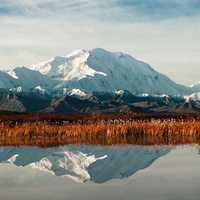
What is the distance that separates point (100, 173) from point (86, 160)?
218 inches

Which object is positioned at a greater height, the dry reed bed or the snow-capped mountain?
the dry reed bed

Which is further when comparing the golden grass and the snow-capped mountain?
the golden grass

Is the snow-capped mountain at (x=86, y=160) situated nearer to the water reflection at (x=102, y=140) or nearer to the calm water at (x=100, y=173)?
the calm water at (x=100, y=173)

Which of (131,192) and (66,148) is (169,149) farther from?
(131,192)

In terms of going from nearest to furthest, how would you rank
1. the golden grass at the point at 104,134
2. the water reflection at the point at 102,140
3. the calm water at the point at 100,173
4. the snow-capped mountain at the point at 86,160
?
the calm water at the point at 100,173 < the snow-capped mountain at the point at 86,160 < the water reflection at the point at 102,140 < the golden grass at the point at 104,134

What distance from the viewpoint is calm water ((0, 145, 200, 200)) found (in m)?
17.3

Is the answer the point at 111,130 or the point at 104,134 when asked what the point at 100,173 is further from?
the point at 104,134

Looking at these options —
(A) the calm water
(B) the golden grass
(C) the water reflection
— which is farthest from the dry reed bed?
(A) the calm water

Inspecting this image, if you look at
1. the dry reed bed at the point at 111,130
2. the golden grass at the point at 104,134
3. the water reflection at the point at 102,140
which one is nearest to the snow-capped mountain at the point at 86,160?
the water reflection at the point at 102,140

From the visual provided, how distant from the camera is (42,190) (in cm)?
1812

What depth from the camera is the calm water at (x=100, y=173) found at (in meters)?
17.3

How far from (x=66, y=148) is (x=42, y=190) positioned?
1644 centimetres

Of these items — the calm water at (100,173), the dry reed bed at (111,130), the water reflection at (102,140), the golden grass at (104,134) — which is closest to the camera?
the calm water at (100,173)

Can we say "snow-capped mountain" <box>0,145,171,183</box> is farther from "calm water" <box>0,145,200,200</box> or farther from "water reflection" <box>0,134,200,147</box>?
"water reflection" <box>0,134,200,147</box>
